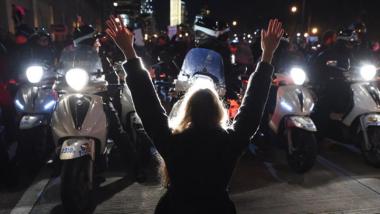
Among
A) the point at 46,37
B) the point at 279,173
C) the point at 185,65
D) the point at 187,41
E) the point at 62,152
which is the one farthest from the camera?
the point at 187,41

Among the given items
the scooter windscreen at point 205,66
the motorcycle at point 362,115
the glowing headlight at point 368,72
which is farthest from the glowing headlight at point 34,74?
the glowing headlight at point 368,72

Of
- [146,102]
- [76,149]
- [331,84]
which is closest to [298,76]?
[331,84]

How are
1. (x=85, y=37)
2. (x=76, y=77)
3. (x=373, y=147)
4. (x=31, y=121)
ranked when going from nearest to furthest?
(x=76, y=77)
(x=31, y=121)
(x=85, y=37)
(x=373, y=147)

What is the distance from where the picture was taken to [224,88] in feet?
17.0

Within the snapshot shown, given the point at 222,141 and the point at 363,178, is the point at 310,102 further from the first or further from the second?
the point at 222,141

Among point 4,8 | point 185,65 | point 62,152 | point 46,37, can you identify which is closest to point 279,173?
point 185,65

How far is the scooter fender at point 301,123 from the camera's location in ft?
18.3

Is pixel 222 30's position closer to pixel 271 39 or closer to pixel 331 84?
pixel 331 84

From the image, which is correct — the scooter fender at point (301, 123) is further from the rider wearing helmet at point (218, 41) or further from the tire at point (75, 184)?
the tire at point (75, 184)

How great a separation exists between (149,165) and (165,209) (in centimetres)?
428

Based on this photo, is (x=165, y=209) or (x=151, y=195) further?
(x=151, y=195)

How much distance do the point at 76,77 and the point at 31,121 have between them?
1189 millimetres

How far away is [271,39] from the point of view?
2.51 metres

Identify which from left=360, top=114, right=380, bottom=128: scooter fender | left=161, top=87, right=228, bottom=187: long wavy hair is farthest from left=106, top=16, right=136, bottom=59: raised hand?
left=360, top=114, right=380, bottom=128: scooter fender
